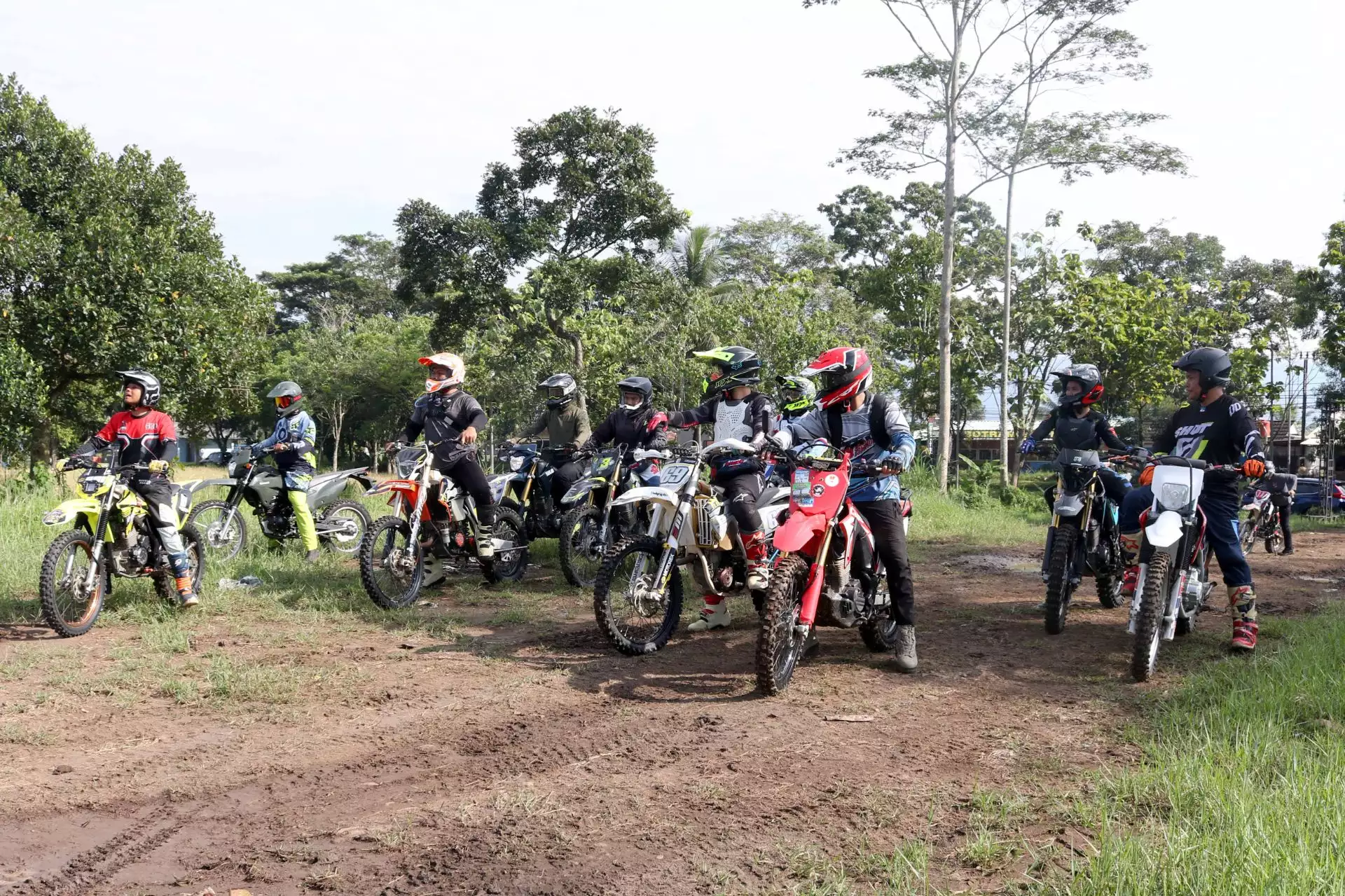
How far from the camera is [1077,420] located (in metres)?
8.18

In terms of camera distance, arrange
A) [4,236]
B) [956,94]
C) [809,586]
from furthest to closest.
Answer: [956,94]
[4,236]
[809,586]

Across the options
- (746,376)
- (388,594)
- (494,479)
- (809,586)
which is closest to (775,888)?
(809,586)

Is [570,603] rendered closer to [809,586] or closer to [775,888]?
[809,586]

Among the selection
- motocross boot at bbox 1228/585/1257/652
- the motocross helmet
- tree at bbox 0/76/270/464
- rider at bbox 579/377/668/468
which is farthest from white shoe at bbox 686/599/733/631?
tree at bbox 0/76/270/464

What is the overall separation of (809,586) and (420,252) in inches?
793

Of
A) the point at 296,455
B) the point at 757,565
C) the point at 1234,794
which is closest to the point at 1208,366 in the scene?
the point at 757,565

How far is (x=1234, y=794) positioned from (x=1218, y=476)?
3404 millimetres

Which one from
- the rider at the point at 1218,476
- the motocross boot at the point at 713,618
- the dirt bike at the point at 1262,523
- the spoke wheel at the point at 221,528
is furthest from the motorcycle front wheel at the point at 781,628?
the dirt bike at the point at 1262,523

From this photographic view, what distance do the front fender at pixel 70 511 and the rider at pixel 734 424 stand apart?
4.18m

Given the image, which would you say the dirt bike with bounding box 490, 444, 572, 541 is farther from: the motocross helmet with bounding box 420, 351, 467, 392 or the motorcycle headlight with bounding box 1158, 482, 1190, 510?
the motorcycle headlight with bounding box 1158, 482, 1190, 510

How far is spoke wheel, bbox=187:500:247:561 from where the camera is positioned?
9.84 meters

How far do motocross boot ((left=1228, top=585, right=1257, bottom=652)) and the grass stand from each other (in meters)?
0.66

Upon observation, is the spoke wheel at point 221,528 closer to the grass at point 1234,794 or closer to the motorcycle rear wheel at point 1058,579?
the motorcycle rear wheel at point 1058,579

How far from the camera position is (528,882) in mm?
3316
